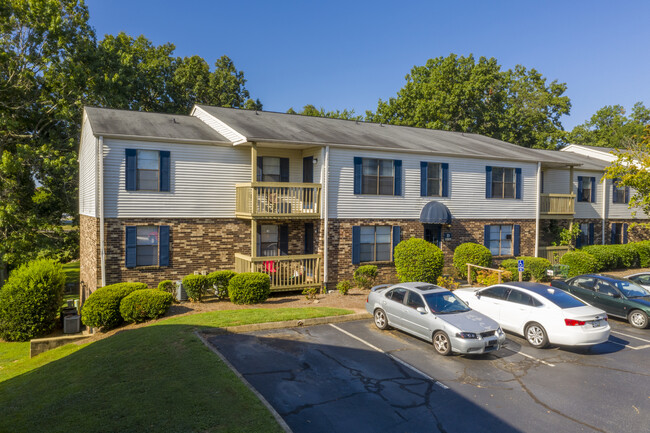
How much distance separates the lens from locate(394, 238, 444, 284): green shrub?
19.4m

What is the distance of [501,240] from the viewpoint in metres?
23.9

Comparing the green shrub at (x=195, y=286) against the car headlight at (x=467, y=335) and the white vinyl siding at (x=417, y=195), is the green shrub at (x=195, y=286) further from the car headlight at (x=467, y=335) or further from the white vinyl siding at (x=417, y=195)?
the car headlight at (x=467, y=335)

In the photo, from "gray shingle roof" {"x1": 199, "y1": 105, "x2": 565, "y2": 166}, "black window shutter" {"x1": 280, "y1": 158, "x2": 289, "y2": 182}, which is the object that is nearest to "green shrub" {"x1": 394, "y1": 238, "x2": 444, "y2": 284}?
"gray shingle roof" {"x1": 199, "y1": 105, "x2": 565, "y2": 166}

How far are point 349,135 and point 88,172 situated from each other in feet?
39.7

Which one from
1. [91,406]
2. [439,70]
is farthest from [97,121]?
[439,70]

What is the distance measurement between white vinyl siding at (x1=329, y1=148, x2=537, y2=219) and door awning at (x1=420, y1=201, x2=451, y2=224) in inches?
17.8

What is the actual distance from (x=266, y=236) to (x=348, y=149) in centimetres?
530

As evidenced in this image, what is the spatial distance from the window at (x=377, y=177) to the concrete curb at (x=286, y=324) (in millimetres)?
6936

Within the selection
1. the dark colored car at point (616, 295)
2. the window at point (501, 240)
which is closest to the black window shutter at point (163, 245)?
the dark colored car at point (616, 295)

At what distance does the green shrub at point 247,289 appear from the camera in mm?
16625

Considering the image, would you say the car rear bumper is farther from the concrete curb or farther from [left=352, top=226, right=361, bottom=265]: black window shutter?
[left=352, top=226, right=361, bottom=265]: black window shutter

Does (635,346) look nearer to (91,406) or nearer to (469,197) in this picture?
(469,197)

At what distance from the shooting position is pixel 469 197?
2280 cm

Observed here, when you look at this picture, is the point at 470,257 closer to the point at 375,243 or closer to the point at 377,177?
the point at 375,243
